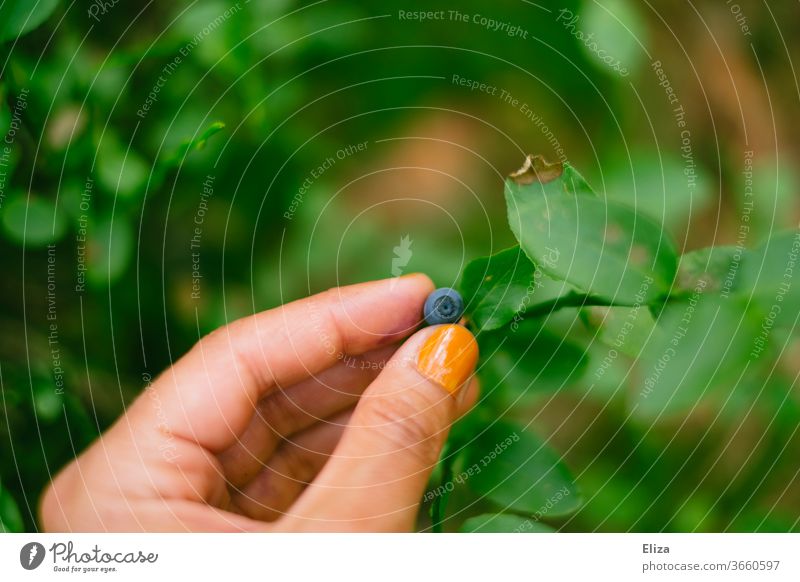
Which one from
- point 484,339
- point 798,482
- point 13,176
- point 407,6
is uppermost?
point 407,6

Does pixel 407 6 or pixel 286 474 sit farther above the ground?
pixel 407 6

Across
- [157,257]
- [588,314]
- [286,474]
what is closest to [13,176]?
[157,257]

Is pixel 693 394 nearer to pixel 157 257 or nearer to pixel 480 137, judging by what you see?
pixel 480 137

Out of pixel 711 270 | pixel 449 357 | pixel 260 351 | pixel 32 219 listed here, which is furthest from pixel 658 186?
pixel 32 219

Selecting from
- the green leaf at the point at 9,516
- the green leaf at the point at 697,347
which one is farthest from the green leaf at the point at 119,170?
the green leaf at the point at 697,347

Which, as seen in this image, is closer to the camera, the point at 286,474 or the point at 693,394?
the point at 693,394
